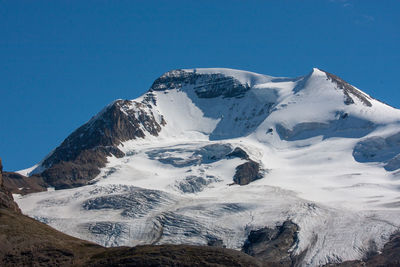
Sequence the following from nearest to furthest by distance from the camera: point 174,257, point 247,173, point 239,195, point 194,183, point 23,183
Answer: point 174,257 → point 239,195 → point 194,183 → point 247,173 → point 23,183

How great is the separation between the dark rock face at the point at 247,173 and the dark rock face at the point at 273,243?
1673 inches

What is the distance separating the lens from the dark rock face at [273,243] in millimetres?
118812

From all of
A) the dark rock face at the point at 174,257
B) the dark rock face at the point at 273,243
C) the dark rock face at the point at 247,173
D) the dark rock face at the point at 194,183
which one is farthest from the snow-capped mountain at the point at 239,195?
the dark rock face at the point at 174,257

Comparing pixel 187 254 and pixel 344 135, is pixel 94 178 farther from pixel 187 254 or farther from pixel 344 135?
pixel 187 254

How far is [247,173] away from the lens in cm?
17738

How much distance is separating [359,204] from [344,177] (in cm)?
2608

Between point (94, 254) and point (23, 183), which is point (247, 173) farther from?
point (94, 254)

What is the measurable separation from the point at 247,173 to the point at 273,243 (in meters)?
53.7

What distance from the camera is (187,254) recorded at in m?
67.9

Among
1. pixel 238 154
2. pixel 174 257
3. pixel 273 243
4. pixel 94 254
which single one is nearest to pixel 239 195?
pixel 273 243

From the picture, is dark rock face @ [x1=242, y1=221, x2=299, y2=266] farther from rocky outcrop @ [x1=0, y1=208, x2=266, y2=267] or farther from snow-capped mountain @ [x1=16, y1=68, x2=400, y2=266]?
rocky outcrop @ [x1=0, y1=208, x2=266, y2=267]

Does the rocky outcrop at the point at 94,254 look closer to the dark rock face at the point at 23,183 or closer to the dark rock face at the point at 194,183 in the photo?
the dark rock face at the point at 194,183

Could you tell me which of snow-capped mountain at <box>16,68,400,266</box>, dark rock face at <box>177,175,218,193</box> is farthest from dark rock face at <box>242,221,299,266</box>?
dark rock face at <box>177,175,218,193</box>

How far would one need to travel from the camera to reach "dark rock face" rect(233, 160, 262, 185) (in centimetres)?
17400
